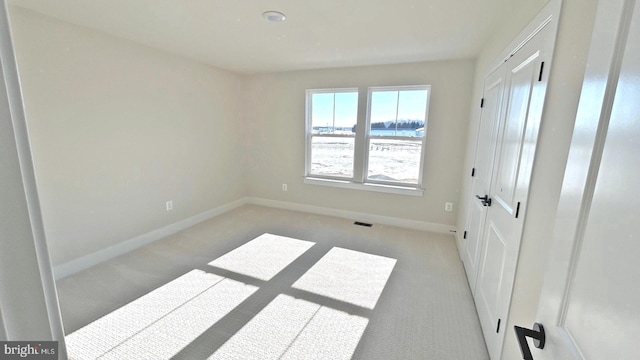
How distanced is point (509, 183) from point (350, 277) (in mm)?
1606

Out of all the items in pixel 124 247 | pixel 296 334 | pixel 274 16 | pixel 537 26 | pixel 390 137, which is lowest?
pixel 296 334

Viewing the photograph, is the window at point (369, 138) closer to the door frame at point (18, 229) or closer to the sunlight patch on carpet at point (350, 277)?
the sunlight patch on carpet at point (350, 277)

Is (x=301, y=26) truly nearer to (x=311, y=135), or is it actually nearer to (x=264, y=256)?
(x=311, y=135)

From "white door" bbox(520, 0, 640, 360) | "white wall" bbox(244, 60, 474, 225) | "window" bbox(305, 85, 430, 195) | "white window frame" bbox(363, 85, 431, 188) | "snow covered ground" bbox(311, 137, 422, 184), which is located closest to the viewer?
"white door" bbox(520, 0, 640, 360)

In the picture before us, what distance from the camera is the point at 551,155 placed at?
119cm

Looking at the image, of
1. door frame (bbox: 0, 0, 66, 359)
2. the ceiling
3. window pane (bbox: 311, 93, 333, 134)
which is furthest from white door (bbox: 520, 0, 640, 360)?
window pane (bbox: 311, 93, 333, 134)

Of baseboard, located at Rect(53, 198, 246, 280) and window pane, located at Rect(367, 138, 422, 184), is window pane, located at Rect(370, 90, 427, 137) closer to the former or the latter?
window pane, located at Rect(367, 138, 422, 184)

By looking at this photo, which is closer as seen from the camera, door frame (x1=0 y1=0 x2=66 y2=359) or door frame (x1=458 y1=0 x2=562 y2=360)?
door frame (x1=0 y1=0 x2=66 y2=359)

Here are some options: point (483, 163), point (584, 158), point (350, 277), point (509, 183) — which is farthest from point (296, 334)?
point (483, 163)

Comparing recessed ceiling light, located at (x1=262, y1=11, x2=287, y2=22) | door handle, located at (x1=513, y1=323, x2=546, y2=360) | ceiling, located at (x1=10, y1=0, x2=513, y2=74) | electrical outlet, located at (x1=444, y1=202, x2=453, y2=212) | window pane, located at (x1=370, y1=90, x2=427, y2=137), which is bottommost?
electrical outlet, located at (x1=444, y1=202, x2=453, y2=212)

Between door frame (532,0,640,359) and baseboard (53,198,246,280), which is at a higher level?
door frame (532,0,640,359)

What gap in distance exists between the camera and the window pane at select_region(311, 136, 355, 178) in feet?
13.9

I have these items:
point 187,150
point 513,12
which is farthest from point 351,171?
point 513,12

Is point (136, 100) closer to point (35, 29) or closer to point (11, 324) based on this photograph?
point (35, 29)
